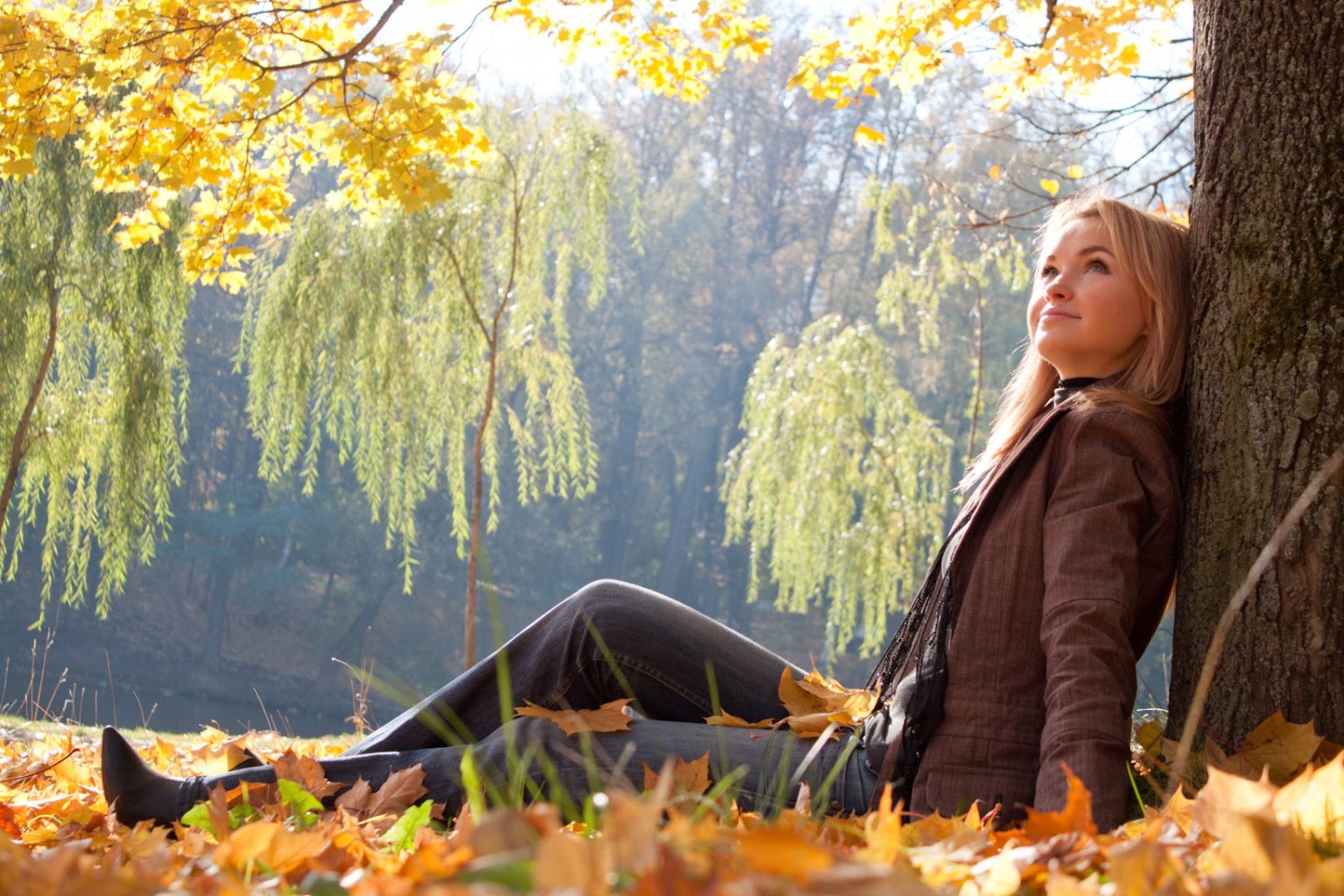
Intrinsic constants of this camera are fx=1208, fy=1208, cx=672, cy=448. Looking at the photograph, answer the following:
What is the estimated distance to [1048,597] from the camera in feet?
5.21

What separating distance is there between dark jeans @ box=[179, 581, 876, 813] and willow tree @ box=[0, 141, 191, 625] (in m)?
4.73

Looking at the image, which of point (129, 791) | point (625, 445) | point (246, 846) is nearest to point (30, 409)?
point (129, 791)

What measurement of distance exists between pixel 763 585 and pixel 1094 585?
2343cm

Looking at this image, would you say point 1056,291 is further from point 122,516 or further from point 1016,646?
point 122,516

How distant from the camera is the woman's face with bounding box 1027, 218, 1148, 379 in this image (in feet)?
6.00

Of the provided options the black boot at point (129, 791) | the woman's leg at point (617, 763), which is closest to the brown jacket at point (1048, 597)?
the woman's leg at point (617, 763)

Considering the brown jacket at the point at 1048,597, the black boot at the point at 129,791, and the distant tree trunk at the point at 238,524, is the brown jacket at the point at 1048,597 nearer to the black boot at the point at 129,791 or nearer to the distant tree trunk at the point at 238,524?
the black boot at the point at 129,791

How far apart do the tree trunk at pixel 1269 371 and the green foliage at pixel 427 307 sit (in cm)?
499

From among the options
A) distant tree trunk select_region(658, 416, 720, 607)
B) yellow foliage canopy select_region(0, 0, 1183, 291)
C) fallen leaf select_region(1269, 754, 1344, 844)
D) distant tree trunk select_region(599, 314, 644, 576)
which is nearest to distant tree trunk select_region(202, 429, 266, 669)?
distant tree trunk select_region(599, 314, 644, 576)

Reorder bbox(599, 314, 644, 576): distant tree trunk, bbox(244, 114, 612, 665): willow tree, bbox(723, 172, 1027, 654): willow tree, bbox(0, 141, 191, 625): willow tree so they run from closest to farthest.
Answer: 1. bbox(0, 141, 191, 625): willow tree
2. bbox(244, 114, 612, 665): willow tree
3. bbox(723, 172, 1027, 654): willow tree
4. bbox(599, 314, 644, 576): distant tree trunk

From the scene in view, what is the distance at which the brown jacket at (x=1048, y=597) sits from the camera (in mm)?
1513

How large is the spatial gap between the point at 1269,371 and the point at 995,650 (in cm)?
52

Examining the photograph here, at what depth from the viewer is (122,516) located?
680cm

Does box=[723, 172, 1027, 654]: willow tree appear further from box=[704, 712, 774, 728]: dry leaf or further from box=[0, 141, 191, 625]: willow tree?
box=[704, 712, 774, 728]: dry leaf
